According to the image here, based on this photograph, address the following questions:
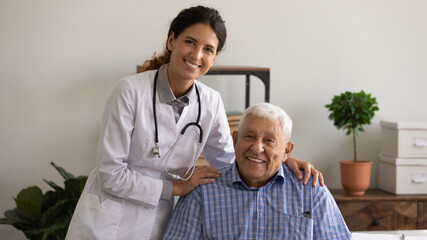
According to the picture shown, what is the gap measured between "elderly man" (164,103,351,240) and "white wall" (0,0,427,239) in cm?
172

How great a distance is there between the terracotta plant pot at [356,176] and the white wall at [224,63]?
0.23m

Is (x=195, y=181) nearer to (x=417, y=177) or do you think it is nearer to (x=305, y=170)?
(x=305, y=170)

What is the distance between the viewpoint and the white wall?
11.3ft

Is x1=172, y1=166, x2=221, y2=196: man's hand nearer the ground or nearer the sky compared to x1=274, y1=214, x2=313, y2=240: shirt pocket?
nearer the sky

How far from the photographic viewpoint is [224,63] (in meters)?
3.71

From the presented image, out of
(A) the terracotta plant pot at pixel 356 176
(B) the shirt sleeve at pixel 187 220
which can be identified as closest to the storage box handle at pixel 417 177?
(A) the terracotta plant pot at pixel 356 176

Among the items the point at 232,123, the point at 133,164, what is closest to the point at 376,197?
the point at 232,123

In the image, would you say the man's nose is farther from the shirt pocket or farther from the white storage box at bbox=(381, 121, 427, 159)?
the white storage box at bbox=(381, 121, 427, 159)

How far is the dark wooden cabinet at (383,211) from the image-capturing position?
363 cm

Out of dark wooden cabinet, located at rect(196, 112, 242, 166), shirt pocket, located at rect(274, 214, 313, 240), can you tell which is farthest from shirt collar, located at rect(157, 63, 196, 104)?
dark wooden cabinet, located at rect(196, 112, 242, 166)

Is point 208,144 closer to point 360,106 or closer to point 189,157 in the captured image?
A: point 189,157

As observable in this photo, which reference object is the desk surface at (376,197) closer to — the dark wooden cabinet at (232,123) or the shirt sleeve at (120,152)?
the dark wooden cabinet at (232,123)

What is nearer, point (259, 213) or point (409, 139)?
point (259, 213)

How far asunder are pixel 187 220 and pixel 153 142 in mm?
285
